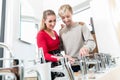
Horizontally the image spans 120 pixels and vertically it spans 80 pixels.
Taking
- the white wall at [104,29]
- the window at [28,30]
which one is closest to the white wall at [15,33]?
the window at [28,30]

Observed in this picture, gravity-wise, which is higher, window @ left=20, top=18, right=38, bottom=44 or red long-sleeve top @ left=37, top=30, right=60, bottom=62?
window @ left=20, top=18, right=38, bottom=44

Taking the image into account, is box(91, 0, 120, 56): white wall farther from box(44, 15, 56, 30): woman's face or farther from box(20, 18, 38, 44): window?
box(20, 18, 38, 44): window

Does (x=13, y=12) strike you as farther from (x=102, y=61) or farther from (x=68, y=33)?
(x=102, y=61)

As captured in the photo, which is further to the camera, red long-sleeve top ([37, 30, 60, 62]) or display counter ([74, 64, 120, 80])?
red long-sleeve top ([37, 30, 60, 62])

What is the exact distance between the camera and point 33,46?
1.40 meters

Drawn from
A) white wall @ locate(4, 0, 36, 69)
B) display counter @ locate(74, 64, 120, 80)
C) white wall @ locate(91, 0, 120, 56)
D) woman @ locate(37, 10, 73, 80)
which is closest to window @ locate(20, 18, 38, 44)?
white wall @ locate(4, 0, 36, 69)

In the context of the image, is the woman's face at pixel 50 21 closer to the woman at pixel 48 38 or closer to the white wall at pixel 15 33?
the woman at pixel 48 38

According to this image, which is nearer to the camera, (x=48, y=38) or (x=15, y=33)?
(x=48, y=38)

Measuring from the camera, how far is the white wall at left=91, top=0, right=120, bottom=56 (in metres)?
1.14

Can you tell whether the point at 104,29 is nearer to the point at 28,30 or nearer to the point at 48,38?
the point at 48,38

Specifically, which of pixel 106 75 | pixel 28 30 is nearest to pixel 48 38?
pixel 106 75

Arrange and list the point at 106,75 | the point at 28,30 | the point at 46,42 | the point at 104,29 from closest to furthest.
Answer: the point at 106,75 → the point at 46,42 → the point at 104,29 → the point at 28,30

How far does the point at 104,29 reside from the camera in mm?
1184

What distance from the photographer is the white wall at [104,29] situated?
1140mm
